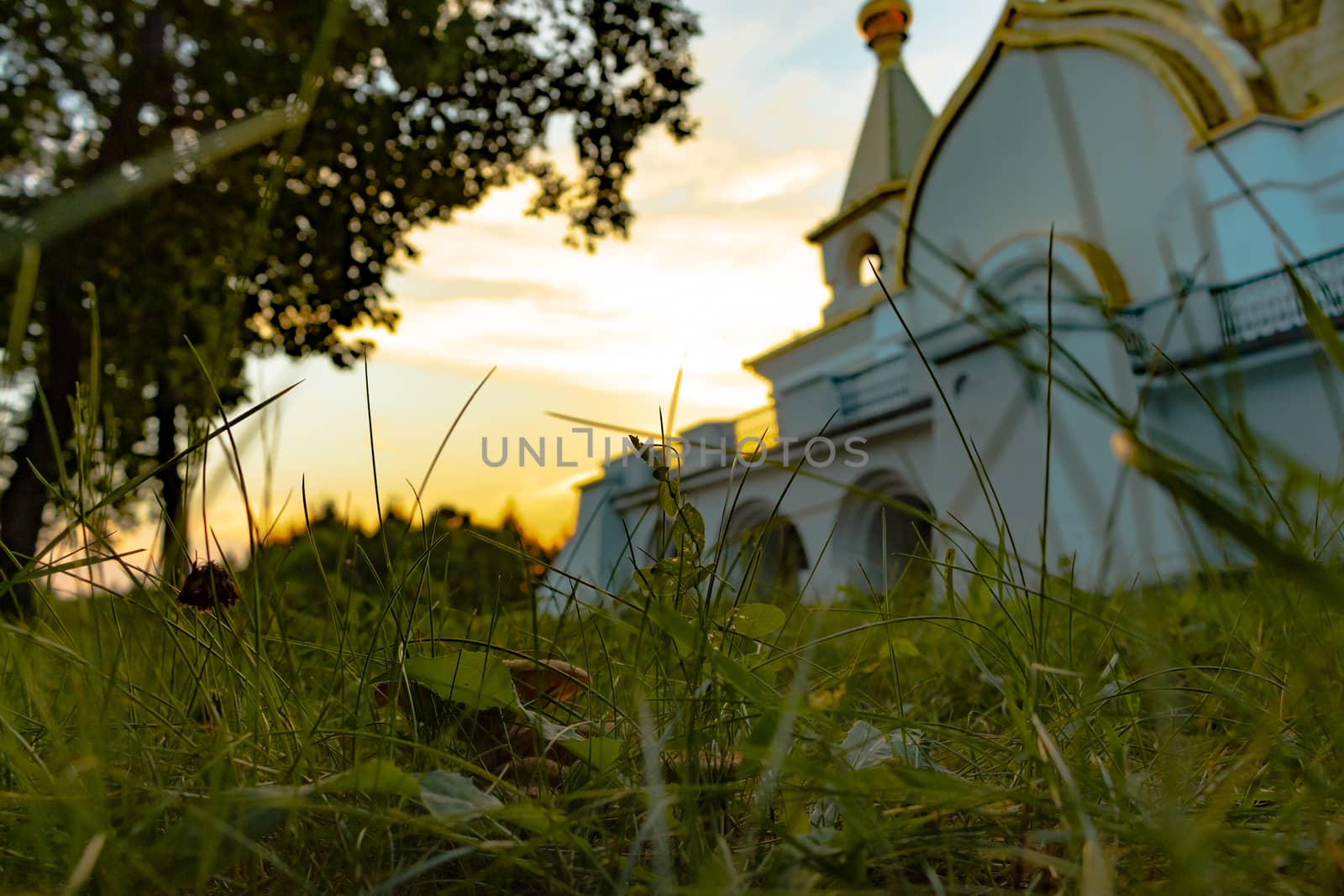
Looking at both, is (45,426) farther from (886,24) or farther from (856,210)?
(886,24)

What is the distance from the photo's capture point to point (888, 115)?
63.8ft

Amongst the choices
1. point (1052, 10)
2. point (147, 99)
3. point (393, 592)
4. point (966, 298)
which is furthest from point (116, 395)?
point (1052, 10)

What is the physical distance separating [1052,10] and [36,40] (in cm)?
1334

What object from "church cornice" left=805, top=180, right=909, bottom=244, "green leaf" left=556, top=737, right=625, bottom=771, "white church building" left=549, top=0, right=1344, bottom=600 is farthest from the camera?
"church cornice" left=805, top=180, right=909, bottom=244

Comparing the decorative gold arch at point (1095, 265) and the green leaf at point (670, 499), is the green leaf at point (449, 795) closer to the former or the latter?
the green leaf at point (670, 499)

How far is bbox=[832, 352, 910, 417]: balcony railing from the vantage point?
12359mm

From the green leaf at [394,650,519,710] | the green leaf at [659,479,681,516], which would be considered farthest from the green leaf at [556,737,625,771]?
the green leaf at [659,479,681,516]

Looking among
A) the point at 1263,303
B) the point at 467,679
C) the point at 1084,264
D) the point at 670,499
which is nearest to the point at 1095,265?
the point at 1084,264

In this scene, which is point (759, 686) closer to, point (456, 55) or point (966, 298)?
point (456, 55)

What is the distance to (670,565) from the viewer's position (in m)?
0.90

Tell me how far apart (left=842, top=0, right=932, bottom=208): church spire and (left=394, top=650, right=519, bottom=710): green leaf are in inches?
694

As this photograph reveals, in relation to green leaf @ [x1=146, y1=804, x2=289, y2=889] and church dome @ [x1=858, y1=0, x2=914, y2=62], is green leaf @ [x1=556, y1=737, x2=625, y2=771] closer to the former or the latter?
green leaf @ [x1=146, y1=804, x2=289, y2=889]

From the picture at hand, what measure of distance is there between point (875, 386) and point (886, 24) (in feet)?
37.9

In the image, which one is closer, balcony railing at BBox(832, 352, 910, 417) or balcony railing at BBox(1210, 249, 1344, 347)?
balcony railing at BBox(1210, 249, 1344, 347)
